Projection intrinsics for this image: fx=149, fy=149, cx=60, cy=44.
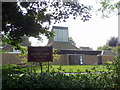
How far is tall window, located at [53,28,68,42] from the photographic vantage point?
234 inches

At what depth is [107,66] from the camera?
4.07 meters

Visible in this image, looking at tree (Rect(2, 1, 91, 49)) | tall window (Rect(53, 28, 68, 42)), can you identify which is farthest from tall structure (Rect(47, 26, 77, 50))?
tree (Rect(2, 1, 91, 49))

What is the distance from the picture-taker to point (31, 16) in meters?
4.92

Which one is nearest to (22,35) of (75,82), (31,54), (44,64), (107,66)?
(31,54)

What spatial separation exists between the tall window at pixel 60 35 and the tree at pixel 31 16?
2.83 ft

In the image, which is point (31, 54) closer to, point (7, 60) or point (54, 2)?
point (54, 2)

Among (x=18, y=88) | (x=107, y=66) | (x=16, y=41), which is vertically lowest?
(x=18, y=88)

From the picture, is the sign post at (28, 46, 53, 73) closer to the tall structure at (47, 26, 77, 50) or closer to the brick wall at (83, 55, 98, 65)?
A: the tall structure at (47, 26, 77, 50)

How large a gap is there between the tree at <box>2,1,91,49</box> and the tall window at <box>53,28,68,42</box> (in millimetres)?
863

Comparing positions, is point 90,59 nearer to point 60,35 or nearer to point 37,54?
point 60,35

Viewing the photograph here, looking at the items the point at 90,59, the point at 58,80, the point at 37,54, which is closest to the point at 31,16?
the point at 37,54

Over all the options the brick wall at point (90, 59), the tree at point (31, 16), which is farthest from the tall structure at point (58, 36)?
the brick wall at point (90, 59)

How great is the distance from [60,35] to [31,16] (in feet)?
5.63

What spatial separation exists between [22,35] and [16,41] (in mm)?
281
